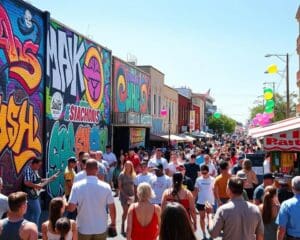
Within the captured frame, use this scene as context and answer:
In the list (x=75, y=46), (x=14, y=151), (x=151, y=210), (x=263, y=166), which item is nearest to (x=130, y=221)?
(x=151, y=210)

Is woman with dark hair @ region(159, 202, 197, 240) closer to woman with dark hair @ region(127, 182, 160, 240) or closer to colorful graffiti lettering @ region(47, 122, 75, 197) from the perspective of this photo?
woman with dark hair @ region(127, 182, 160, 240)

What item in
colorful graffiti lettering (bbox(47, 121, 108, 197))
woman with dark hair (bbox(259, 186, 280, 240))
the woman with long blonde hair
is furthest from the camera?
colorful graffiti lettering (bbox(47, 121, 108, 197))

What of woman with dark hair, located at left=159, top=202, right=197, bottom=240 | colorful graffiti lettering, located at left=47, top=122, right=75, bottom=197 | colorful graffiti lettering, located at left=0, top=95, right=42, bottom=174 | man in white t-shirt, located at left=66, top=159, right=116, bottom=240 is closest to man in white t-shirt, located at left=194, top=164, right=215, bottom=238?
man in white t-shirt, located at left=66, top=159, right=116, bottom=240

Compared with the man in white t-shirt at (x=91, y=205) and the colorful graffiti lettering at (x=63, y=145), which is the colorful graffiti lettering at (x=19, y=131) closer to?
the colorful graffiti lettering at (x=63, y=145)

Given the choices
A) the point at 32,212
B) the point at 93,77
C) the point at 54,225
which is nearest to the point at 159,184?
the point at 32,212

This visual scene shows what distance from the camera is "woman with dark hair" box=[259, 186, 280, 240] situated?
6.99 metres

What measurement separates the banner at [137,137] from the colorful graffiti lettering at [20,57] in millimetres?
12694

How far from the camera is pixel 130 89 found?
26516 millimetres

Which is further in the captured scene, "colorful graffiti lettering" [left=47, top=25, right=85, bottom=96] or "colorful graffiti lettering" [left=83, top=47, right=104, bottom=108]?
"colorful graffiti lettering" [left=83, top=47, right=104, bottom=108]

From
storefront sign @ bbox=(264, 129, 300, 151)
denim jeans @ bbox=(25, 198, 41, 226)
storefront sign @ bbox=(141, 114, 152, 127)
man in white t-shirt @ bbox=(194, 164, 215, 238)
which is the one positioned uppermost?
storefront sign @ bbox=(141, 114, 152, 127)

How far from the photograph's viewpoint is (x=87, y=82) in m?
18.5

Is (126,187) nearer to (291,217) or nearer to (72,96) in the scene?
(291,217)

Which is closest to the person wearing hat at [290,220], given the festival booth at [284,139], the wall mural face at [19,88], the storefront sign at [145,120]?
the festival booth at [284,139]

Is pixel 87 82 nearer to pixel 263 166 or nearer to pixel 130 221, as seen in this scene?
pixel 263 166
